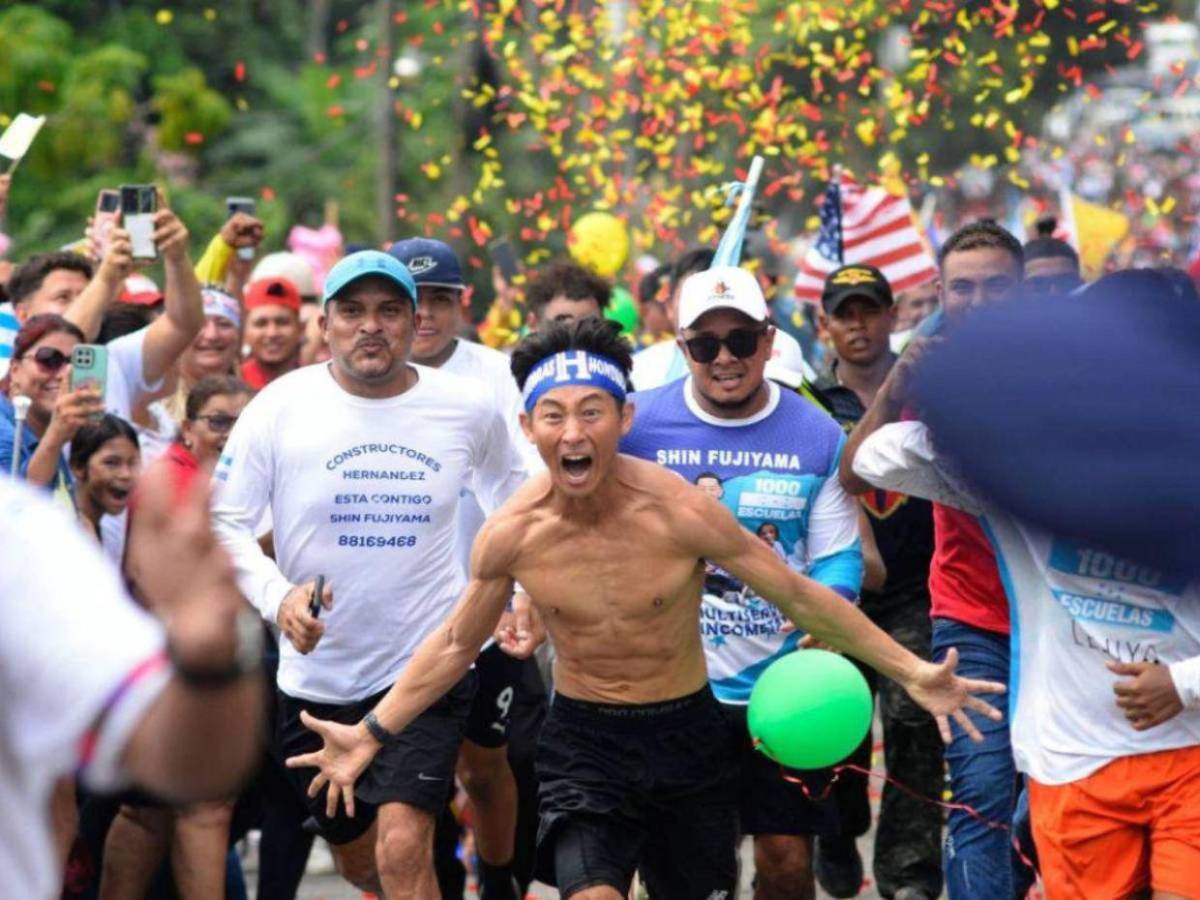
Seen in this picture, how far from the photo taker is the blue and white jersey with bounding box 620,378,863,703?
747cm

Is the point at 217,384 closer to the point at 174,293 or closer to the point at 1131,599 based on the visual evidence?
the point at 174,293

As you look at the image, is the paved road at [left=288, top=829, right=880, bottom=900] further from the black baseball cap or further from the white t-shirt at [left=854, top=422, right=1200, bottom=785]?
the white t-shirt at [left=854, top=422, right=1200, bottom=785]

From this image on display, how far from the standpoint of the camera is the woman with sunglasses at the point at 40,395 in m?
8.05

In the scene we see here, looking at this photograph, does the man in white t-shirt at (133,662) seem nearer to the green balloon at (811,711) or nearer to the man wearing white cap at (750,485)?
the green balloon at (811,711)

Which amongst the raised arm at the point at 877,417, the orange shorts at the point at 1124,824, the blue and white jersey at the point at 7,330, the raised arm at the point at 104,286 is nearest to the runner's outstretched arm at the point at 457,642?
the raised arm at the point at 877,417

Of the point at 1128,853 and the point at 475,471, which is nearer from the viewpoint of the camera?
the point at 1128,853

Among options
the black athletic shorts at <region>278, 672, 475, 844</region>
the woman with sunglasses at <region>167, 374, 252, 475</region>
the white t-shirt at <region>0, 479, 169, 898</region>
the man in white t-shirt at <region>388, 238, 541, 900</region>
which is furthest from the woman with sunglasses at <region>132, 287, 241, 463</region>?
the white t-shirt at <region>0, 479, 169, 898</region>

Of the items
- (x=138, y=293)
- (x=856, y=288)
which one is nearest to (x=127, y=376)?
(x=138, y=293)

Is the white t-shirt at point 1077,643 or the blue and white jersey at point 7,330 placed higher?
the blue and white jersey at point 7,330

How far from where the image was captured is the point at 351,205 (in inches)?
1319

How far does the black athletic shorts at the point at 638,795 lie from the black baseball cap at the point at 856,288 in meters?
2.46

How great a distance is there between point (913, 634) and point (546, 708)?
1.39 metres

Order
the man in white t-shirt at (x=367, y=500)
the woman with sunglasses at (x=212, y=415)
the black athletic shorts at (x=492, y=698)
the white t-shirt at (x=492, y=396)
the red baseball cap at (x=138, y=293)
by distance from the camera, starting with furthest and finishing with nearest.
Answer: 1. the red baseball cap at (x=138, y=293)
2. the woman with sunglasses at (x=212, y=415)
3. the black athletic shorts at (x=492, y=698)
4. the white t-shirt at (x=492, y=396)
5. the man in white t-shirt at (x=367, y=500)

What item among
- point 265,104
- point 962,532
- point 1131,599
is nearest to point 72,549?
point 1131,599
